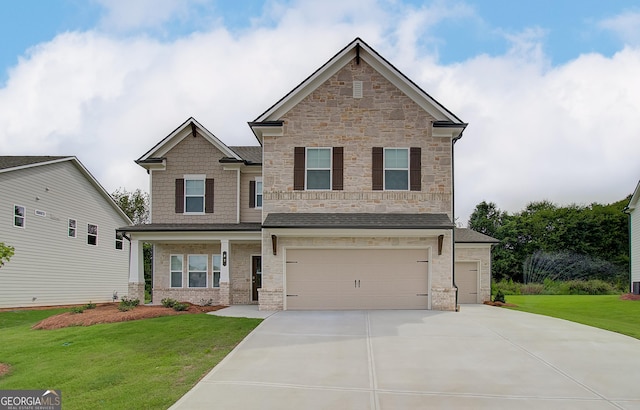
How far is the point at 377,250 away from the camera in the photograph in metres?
19.2

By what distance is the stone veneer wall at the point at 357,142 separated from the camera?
63.2ft

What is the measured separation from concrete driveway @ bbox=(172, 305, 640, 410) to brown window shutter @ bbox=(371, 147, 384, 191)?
520cm

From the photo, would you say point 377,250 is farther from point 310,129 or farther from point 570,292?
point 570,292

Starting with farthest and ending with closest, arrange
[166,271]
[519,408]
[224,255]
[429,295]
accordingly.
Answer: [166,271]
[224,255]
[429,295]
[519,408]

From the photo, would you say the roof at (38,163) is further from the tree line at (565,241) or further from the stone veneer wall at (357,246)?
the tree line at (565,241)

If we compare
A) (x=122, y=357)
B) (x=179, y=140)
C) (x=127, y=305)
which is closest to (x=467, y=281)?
(x=179, y=140)

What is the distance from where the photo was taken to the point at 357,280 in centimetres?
1914

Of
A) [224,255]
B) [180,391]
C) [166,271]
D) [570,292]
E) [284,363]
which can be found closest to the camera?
[180,391]

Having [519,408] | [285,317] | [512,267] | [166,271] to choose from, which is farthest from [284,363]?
[512,267]

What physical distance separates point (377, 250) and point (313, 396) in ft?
34.5

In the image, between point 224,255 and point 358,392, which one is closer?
point 358,392

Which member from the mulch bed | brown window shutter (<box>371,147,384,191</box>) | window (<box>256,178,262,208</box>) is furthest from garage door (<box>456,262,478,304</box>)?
the mulch bed

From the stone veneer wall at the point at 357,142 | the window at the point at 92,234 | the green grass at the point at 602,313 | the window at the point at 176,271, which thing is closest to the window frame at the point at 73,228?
the window at the point at 92,234

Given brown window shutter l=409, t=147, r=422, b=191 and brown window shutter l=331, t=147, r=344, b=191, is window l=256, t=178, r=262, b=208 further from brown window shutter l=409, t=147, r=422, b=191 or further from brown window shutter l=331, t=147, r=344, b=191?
brown window shutter l=409, t=147, r=422, b=191
